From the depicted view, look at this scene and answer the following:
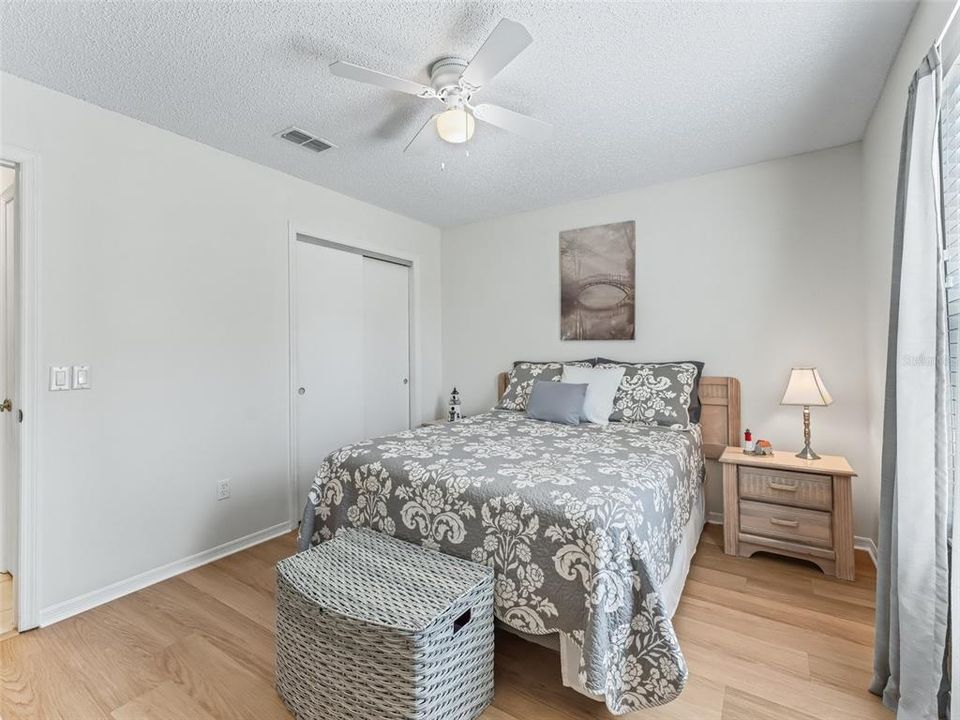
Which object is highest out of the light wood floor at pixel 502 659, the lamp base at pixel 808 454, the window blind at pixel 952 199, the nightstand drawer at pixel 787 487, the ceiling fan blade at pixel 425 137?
the ceiling fan blade at pixel 425 137

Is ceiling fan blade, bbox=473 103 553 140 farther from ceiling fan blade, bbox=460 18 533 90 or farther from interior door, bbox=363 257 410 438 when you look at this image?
interior door, bbox=363 257 410 438

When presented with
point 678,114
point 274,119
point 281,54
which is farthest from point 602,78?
point 274,119

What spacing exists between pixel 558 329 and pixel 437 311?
1.27 metres

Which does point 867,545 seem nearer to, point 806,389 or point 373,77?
point 806,389

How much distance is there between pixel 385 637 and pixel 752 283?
2929mm

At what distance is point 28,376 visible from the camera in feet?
6.50

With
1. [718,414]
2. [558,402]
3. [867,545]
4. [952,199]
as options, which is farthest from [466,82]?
[867,545]

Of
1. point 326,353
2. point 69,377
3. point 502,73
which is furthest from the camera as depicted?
point 326,353

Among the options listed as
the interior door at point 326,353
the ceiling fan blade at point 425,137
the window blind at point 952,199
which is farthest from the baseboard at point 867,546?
the interior door at point 326,353

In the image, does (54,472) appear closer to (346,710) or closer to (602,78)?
(346,710)

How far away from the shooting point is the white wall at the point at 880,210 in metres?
1.73

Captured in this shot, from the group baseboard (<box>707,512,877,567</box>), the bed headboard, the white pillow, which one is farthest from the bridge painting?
baseboard (<box>707,512,877,567</box>)

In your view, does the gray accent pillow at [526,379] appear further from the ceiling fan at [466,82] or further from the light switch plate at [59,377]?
the light switch plate at [59,377]

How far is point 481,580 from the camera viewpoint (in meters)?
1.50
